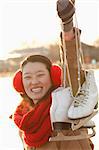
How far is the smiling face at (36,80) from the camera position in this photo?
2201 mm

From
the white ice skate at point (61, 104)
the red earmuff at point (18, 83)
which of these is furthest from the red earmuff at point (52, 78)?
the white ice skate at point (61, 104)

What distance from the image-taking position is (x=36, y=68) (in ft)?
7.25

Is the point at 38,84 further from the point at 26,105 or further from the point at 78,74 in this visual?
the point at 78,74

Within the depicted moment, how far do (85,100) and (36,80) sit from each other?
350 mm

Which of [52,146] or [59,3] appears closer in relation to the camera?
[59,3]

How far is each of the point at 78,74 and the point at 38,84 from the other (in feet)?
1.07

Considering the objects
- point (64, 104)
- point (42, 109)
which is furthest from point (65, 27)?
point (42, 109)

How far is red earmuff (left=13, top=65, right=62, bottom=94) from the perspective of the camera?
2205 millimetres

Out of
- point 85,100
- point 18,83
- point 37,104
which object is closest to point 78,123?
point 85,100

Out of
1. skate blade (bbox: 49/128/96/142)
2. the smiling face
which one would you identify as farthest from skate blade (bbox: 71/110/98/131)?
the smiling face

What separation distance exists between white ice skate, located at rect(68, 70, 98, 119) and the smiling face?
285mm

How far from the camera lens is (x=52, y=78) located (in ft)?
7.25

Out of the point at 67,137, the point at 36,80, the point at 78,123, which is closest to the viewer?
the point at 78,123

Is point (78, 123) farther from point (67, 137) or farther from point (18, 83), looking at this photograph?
point (18, 83)
